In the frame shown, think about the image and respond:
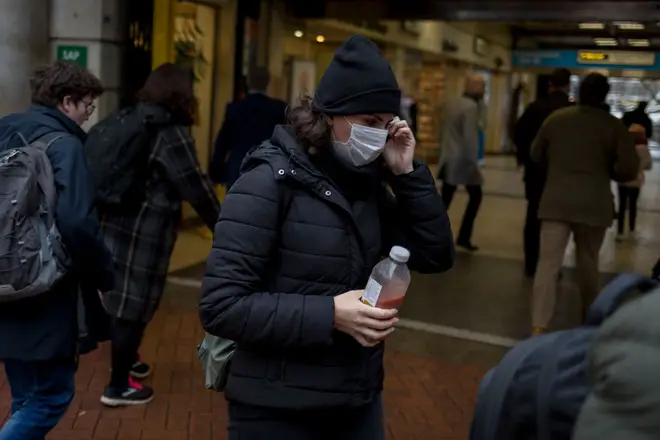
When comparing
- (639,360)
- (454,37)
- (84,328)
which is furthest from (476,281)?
(454,37)

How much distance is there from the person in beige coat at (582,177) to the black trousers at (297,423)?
3822 millimetres

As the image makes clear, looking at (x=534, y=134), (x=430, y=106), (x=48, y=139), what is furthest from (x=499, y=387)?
(x=430, y=106)

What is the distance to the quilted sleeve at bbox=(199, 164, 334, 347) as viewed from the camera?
2379 mm

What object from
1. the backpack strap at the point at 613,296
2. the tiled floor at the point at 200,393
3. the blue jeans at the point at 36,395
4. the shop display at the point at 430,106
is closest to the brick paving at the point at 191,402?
the tiled floor at the point at 200,393

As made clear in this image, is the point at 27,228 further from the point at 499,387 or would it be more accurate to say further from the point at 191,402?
the point at 499,387

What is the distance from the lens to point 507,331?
6.91 meters

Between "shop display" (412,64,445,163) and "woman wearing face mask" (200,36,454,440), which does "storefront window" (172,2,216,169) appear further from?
"shop display" (412,64,445,163)

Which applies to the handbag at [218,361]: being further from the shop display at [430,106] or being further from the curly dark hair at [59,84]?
the shop display at [430,106]

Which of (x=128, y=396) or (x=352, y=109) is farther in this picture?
(x=128, y=396)

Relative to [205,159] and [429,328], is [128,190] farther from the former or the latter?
[205,159]

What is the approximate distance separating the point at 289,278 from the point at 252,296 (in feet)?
0.41

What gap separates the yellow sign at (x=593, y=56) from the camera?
19.8 metres

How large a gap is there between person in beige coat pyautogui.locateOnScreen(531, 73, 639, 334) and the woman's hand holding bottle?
399 centimetres

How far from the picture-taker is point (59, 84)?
147 inches
